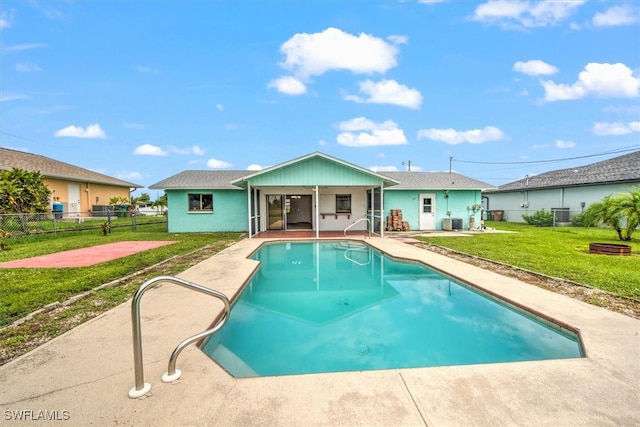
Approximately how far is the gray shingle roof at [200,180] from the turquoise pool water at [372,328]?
9039mm

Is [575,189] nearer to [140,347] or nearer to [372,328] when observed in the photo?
[372,328]

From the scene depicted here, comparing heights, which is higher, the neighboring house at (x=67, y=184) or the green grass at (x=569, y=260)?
the neighboring house at (x=67, y=184)

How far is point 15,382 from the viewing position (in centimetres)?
255

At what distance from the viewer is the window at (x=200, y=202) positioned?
15.4m

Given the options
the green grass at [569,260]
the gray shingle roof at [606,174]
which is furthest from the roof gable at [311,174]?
the gray shingle roof at [606,174]

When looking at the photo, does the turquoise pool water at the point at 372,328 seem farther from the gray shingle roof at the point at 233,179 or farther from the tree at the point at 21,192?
the tree at the point at 21,192

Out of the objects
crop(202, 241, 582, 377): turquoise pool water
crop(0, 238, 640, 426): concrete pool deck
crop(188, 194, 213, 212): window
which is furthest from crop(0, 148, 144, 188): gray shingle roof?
crop(0, 238, 640, 426): concrete pool deck

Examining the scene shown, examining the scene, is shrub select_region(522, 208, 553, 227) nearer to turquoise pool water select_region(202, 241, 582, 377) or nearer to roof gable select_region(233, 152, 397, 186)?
roof gable select_region(233, 152, 397, 186)

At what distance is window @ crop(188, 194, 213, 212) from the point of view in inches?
605

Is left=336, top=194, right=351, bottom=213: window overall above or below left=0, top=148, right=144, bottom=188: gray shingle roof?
below

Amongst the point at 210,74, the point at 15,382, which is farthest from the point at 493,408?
the point at 210,74

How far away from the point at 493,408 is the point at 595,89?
86.9 ft

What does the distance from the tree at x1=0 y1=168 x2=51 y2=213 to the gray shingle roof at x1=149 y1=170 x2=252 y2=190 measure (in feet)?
17.0

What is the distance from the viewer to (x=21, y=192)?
13328 millimetres
